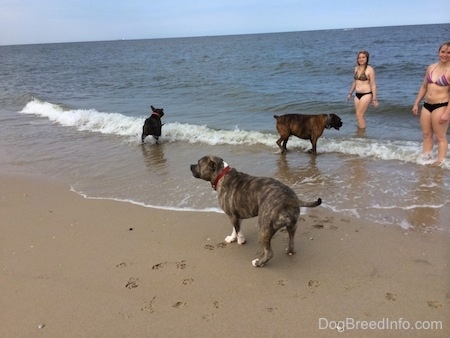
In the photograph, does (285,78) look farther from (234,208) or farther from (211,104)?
(234,208)

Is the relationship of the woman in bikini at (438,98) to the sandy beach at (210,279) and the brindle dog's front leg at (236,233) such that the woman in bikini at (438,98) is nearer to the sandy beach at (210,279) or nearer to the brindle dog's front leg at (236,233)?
the sandy beach at (210,279)

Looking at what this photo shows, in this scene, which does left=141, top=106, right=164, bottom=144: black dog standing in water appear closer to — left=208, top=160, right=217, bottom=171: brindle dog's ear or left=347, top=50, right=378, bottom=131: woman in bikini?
left=347, top=50, right=378, bottom=131: woman in bikini

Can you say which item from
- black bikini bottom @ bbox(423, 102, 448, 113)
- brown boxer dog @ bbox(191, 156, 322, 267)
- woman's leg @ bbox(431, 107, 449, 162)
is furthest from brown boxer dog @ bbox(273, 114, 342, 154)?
brown boxer dog @ bbox(191, 156, 322, 267)

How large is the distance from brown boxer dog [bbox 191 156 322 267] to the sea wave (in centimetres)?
430

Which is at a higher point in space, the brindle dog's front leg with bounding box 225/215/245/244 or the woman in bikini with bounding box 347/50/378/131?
the woman in bikini with bounding box 347/50/378/131

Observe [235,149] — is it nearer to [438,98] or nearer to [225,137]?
[225,137]

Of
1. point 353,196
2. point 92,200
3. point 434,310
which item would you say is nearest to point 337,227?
point 353,196

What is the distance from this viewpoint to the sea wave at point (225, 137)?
307 inches

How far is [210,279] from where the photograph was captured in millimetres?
3910

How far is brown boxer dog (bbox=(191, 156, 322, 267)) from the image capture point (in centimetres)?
375

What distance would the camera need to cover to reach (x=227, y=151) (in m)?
8.90

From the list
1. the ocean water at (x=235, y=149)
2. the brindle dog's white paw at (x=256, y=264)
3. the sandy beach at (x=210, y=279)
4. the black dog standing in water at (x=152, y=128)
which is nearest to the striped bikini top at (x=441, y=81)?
the ocean water at (x=235, y=149)

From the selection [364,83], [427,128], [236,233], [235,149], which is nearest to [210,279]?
[236,233]

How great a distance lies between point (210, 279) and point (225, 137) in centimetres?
627
